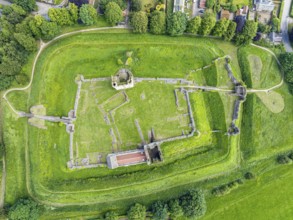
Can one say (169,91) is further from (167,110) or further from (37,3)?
(37,3)

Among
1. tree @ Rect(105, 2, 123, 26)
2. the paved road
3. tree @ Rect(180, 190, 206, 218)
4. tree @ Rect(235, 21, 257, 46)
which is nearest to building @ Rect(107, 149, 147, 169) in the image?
tree @ Rect(180, 190, 206, 218)

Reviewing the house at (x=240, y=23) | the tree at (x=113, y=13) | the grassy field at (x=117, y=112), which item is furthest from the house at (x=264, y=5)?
the tree at (x=113, y=13)

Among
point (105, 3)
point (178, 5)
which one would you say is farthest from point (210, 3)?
point (105, 3)

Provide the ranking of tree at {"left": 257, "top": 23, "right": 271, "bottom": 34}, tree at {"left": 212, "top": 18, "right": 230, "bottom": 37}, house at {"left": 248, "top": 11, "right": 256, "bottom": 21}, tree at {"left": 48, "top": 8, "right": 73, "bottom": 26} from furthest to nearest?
house at {"left": 248, "top": 11, "right": 256, "bottom": 21}
tree at {"left": 257, "top": 23, "right": 271, "bottom": 34}
tree at {"left": 212, "top": 18, "right": 230, "bottom": 37}
tree at {"left": 48, "top": 8, "right": 73, "bottom": 26}

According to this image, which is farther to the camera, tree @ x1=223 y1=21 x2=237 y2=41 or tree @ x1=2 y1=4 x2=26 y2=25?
tree @ x1=223 y1=21 x2=237 y2=41

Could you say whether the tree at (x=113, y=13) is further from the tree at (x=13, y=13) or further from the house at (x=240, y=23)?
the house at (x=240, y=23)

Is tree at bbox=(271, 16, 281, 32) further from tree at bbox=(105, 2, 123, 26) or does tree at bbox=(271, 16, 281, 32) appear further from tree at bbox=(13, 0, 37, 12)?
tree at bbox=(13, 0, 37, 12)

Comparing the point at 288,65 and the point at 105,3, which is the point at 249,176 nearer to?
the point at 288,65

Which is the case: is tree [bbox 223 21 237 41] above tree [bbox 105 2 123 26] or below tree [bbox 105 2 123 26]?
below
